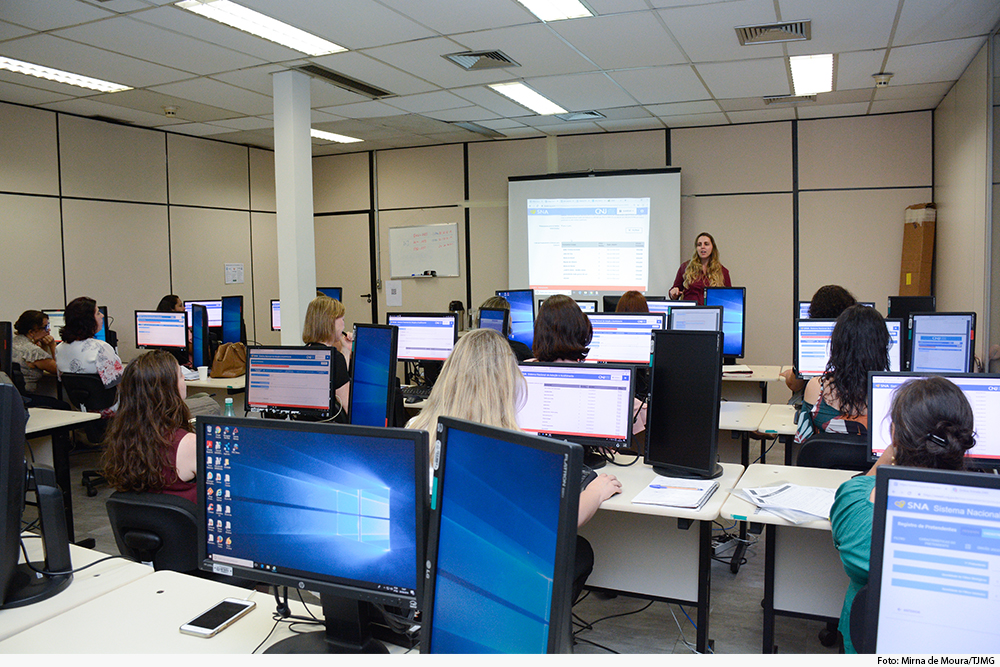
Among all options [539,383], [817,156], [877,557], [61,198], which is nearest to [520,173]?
[817,156]

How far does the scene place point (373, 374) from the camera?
3.52 m

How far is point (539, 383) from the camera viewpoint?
108 inches

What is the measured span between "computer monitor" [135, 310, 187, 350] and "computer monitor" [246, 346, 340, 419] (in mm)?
2985

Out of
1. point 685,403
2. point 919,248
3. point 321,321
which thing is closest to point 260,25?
point 321,321

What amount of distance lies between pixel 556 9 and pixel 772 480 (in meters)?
3.08

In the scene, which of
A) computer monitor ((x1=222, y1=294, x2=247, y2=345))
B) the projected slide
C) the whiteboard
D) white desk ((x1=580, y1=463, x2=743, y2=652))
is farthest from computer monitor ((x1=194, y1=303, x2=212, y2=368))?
white desk ((x1=580, y1=463, x2=743, y2=652))

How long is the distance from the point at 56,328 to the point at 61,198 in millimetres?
1310

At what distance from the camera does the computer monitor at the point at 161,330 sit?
20.6 feet

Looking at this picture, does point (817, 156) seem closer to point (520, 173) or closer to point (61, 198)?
point (520, 173)

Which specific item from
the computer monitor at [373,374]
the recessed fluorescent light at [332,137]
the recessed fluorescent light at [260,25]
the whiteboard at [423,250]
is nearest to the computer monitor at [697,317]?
the computer monitor at [373,374]

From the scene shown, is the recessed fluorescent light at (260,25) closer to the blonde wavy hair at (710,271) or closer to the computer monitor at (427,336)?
the computer monitor at (427,336)

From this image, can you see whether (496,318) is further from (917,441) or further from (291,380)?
(917,441)

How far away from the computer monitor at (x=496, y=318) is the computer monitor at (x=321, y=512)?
3424mm

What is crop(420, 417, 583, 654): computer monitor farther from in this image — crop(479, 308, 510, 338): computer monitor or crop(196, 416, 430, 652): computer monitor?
crop(479, 308, 510, 338): computer monitor
